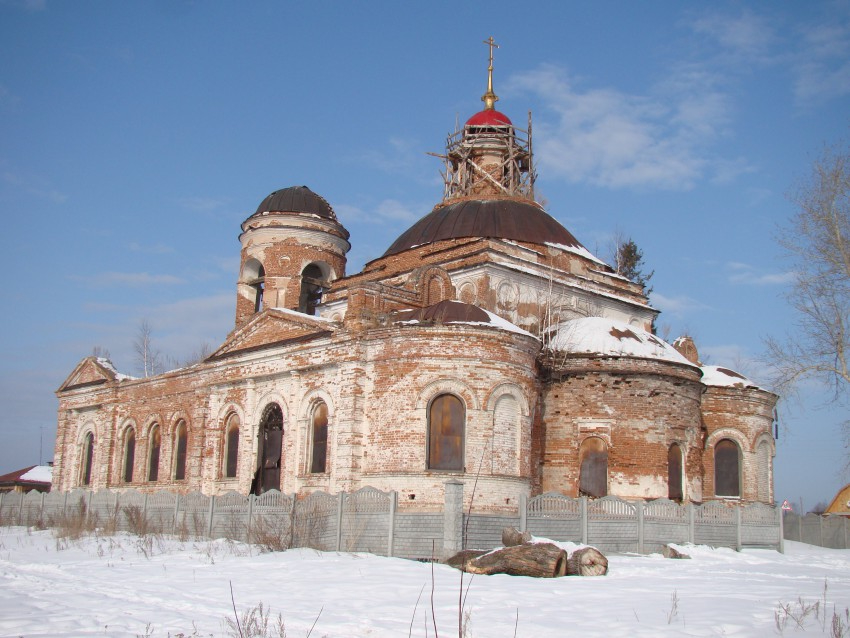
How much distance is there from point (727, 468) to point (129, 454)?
1794 centimetres

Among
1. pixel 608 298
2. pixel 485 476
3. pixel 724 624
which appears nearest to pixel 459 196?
pixel 608 298

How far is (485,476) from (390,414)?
234 cm

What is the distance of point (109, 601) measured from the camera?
32.5 feet

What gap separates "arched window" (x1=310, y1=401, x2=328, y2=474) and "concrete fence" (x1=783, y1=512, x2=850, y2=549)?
12.5m

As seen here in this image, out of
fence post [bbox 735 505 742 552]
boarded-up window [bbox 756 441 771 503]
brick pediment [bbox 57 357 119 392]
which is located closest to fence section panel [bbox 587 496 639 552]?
fence post [bbox 735 505 742 552]

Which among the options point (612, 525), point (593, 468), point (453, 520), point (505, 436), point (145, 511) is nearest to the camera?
point (453, 520)

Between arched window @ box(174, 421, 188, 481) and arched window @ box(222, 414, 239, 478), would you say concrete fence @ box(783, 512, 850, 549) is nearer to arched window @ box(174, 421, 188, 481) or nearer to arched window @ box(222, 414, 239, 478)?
arched window @ box(222, 414, 239, 478)

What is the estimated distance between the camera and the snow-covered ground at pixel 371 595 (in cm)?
829

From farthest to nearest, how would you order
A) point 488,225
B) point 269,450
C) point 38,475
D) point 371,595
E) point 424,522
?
point 38,475
point 488,225
point 269,450
point 424,522
point 371,595

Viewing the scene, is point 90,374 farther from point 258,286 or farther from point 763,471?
point 763,471

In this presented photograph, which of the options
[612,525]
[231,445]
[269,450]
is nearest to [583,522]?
[612,525]

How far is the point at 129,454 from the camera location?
28.6m

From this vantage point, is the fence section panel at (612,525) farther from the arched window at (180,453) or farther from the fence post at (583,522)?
the arched window at (180,453)

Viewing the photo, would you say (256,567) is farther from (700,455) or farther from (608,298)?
(608,298)
